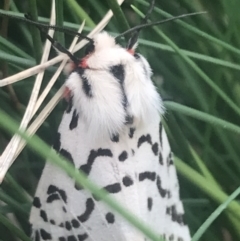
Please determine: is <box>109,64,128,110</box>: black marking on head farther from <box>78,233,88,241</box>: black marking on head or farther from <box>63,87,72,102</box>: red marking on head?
<box>78,233,88,241</box>: black marking on head

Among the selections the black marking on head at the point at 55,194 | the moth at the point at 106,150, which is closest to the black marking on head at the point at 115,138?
the moth at the point at 106,150

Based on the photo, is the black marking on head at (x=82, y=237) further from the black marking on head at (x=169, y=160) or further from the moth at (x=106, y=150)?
the black marking on head at (x=169, y=160)

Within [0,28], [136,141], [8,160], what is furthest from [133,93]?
[0,28]

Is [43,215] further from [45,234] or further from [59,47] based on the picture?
[59,47]

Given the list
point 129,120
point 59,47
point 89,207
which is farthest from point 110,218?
point 59,47

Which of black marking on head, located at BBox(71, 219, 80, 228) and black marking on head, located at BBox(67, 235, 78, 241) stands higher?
black marking on head, located at BBox(71, 219, 80, 228)

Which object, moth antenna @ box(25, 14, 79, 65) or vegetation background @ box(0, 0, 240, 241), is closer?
moth antenna @ box(25, 14, 79, 65)

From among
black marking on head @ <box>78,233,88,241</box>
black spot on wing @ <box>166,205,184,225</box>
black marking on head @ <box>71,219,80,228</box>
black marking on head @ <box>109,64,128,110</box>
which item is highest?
black marking on head @ <box>109,64,128,110</box>

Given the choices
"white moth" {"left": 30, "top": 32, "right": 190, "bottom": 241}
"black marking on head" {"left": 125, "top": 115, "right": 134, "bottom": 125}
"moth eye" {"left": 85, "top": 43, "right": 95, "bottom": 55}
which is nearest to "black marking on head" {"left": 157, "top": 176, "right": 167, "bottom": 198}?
"white moth" {"left": 30, "top": 32, "right": 190, "bottom": 241}
